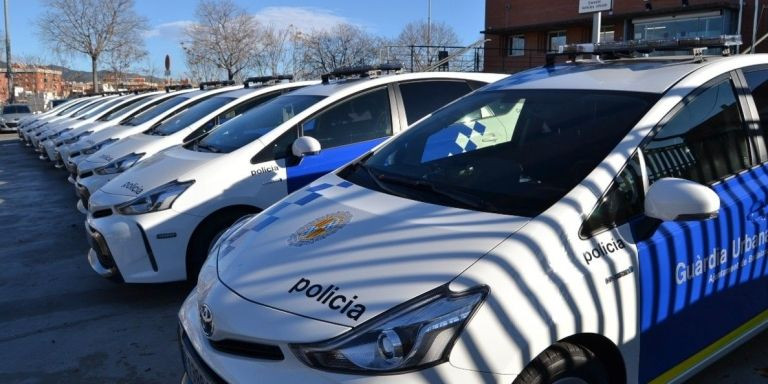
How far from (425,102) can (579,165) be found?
10.9 ft

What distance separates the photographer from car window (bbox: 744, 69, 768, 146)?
3.14 m

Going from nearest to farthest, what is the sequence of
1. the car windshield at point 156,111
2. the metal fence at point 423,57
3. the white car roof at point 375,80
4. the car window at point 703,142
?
the car window at point 703,142 → the white car roof at point 375,80 → the car windshield at point 156,111 → the metal fence at point 423,57

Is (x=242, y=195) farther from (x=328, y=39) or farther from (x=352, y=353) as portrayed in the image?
(x=328, y=39)

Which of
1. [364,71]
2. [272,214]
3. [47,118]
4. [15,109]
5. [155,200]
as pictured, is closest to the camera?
[272,214]

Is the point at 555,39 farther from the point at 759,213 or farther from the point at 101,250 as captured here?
the point at 759,213

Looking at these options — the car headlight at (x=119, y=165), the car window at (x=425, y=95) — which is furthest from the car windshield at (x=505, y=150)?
the car headlight at (x=119, y=165)

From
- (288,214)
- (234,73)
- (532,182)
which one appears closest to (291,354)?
(288,214)

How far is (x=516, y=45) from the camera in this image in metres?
30.4

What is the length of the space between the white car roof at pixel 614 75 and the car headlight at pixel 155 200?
2.50 m

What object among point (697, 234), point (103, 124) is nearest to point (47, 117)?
point (103, 124)

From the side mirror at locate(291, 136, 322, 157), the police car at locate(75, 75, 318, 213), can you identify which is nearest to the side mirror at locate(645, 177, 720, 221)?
the side mirror at locate(291, 136, 322, 157)

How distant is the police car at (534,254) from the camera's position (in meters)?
1.92

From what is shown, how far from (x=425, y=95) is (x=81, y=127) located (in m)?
9.91

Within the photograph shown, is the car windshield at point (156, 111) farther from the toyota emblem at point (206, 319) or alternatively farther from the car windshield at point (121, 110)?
the toyota emblem at point (206, 319)
